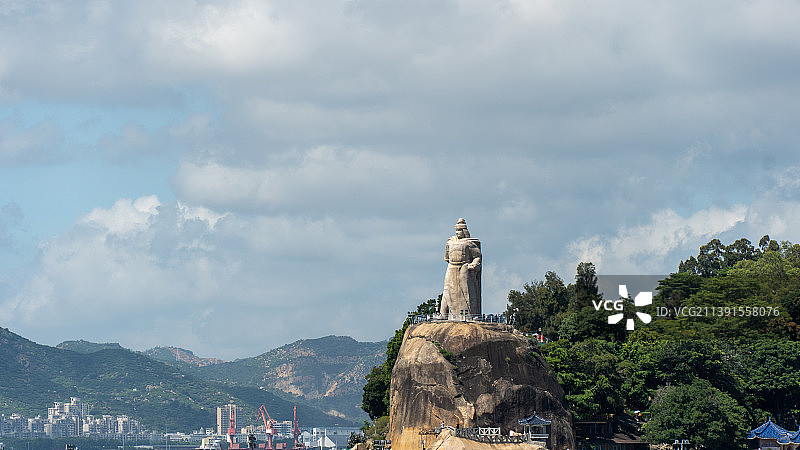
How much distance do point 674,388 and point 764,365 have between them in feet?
30.4

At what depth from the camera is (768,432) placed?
242ft

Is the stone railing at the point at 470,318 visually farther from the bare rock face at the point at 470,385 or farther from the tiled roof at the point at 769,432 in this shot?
the tiled roof at the point at 769,432

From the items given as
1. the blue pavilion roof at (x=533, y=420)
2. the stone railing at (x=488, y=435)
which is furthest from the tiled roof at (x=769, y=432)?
the stone railing at (x=488, y=435)

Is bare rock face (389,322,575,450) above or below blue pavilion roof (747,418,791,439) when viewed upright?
above

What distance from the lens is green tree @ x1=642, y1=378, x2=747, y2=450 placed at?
7175 centimetres

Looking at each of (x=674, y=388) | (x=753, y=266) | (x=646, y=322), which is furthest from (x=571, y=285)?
(x=753, y=266)

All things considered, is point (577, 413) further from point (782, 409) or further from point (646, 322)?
point (646, 322)

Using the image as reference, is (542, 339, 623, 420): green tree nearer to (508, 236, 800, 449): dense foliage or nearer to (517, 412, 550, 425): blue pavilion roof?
(508, 236, 800, 449): dense foliage

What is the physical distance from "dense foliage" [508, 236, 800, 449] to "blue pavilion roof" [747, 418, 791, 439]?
4.72 ft

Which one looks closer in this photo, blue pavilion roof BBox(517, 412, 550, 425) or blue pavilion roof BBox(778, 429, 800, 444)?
blue pavilion roof BBox(517, 412, 550, 425)

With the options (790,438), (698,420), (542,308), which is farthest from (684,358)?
(542,308)

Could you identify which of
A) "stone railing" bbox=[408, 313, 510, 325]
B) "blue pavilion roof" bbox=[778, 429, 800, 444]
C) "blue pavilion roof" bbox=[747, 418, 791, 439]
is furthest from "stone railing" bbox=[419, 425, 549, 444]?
"blue pavilion roof" bbox=[747, 418, 791, 439]

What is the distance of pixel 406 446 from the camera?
60344mm

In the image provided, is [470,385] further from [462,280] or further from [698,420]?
[698,420]
